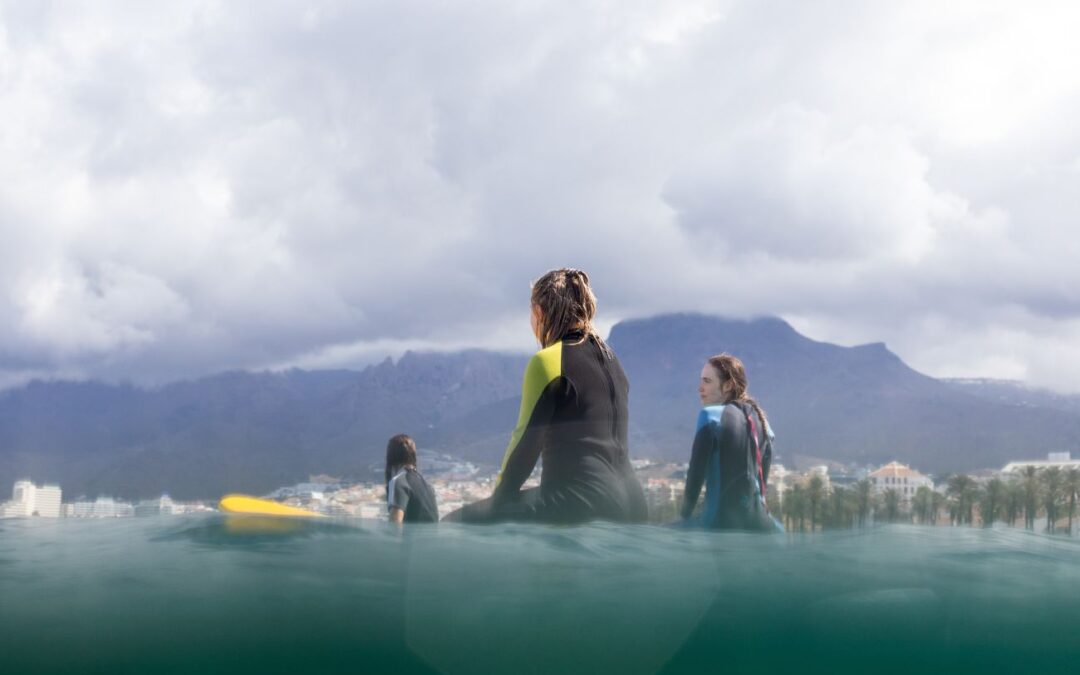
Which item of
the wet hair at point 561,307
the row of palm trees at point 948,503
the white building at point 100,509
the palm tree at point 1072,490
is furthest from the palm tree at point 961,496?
the white building at point 100,509

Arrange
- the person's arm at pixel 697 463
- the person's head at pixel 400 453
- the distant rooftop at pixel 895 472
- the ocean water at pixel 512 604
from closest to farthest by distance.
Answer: the ocean water at pixel 512 604 → the person's arm at pixel 697 463 → the distant rooftop at pixel 895 472 → the person's head at pixel 400 453

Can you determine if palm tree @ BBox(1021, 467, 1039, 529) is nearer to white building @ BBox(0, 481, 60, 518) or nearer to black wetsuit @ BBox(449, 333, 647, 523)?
black wetsuit @ BBox(449, 333, 647, 523)

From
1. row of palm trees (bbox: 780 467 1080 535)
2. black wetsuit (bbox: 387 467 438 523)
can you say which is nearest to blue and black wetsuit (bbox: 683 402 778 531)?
row of palm trees (bbox: 780 467 1080 535)

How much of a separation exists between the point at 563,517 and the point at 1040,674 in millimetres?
1700

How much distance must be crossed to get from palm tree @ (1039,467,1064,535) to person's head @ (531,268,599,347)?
195 cm

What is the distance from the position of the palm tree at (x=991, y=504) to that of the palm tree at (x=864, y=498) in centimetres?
43

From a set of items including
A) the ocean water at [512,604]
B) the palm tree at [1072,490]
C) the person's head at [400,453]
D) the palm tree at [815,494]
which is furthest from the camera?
the person's head at [400,453]

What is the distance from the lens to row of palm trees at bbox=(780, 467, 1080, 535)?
382 centimetres

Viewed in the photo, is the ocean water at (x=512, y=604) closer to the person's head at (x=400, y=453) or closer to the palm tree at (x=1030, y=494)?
the palm tree at (x=1030, y=494)

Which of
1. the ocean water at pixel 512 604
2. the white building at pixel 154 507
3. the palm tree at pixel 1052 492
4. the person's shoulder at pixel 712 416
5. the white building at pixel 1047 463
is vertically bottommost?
the ocean water at pixel 512 604

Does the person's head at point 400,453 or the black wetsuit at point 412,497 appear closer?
the black wetsuit at point 412,497

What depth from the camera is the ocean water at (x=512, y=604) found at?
2988 millimetres

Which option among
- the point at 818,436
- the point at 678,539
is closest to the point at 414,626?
the point at 678,539

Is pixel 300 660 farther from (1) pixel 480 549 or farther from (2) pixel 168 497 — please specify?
(2) pixel 168 497
